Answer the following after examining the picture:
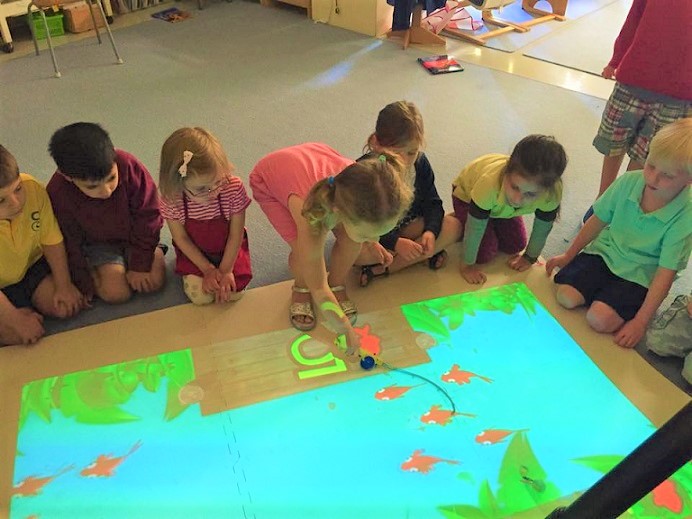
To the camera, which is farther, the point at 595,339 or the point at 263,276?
the point at 263,276

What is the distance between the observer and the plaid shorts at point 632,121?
5.66 feet

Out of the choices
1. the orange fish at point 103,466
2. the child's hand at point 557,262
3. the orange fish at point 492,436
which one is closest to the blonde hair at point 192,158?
the orange fish at point 103,466

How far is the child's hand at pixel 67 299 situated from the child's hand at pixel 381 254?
77 cm

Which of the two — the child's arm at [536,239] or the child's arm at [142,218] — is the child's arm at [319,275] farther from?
the child's arm at [536,239]

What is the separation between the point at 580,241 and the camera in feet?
5.39

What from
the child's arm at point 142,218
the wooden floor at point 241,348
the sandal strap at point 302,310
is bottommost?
the wooden floor at point 241,348

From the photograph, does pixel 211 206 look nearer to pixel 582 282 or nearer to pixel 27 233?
pixel 27 233

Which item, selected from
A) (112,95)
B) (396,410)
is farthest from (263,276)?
(112,95)

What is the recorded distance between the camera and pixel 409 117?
1459 millimetres

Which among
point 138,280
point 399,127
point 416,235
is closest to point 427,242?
point 416,235

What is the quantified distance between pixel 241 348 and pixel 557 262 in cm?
91

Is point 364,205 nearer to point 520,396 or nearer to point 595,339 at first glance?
point 520,396

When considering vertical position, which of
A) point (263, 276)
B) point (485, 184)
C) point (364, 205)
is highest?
point (364, 205)

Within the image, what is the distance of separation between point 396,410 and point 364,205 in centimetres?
47
